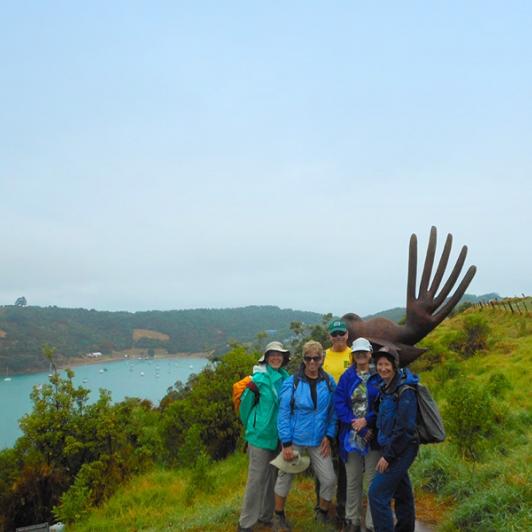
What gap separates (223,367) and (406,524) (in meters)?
6.15

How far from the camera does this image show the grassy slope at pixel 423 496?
4062 millimetres

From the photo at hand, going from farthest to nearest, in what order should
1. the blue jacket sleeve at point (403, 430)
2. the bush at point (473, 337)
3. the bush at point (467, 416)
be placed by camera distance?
the bush at point (473, 337) → the bush at point (467, 416) → the blue jacket sleeve at point (403, 430)

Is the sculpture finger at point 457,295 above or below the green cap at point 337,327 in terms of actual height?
above

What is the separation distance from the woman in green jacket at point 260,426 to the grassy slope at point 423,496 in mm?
454

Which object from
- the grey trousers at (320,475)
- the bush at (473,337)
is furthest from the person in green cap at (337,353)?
the bush at (473,337)

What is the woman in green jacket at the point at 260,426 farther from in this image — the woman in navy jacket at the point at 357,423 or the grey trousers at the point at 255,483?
the woman in navy jacket at the point at 357,423

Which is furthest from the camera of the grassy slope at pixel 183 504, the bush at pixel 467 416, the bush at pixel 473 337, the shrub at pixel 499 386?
the bush at pixel 473 337

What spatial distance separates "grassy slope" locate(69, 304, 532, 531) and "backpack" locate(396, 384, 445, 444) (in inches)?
42.4

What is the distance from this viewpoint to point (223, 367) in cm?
954

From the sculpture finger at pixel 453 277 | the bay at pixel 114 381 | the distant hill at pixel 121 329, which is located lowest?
the bay at pixel 114 381

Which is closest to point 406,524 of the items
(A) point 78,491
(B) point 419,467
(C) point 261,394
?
(C) point 261,394

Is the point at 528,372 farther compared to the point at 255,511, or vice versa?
the point at 528,372

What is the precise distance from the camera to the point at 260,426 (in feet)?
13.2

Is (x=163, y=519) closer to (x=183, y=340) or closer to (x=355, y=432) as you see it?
(x=355, y=432)
